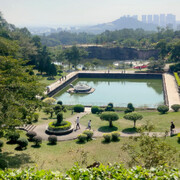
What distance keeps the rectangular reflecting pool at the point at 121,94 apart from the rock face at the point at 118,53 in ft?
117

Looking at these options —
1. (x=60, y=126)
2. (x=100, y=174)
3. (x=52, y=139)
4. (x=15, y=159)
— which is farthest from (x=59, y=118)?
(x=100, y=174)

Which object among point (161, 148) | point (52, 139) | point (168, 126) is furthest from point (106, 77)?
point (161, 148)

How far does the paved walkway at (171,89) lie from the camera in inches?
1303

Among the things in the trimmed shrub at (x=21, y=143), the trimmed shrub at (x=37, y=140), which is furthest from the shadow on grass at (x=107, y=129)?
the trimmed shrub at (x=21, y=143)

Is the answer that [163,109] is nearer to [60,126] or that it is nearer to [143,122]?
[143,122]

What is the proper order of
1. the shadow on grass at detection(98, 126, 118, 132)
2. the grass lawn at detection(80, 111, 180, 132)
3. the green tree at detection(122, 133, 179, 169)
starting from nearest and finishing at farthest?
the green tree at detection(122, 133, 179, 169), the grass lawn at detection(80, 111, 180, 132), the shadow on grass at detection(98, 126, 118, 132)

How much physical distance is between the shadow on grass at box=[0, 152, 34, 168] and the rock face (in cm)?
7326

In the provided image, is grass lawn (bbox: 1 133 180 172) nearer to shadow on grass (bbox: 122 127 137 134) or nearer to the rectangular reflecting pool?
shadow on grass (bbox: 122 127 137 134)

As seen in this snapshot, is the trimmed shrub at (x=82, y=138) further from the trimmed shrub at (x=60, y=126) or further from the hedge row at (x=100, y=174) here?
the hedge row at (x=100, y=174)

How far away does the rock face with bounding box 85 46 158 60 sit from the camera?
279ft

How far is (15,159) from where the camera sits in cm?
1505

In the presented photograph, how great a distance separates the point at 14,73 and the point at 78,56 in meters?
43.6

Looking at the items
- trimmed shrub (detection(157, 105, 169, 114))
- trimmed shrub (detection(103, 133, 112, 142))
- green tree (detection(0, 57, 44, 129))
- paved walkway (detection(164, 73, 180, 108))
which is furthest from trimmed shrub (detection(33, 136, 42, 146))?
paved walkway (detection(164, 73, 180, 108))

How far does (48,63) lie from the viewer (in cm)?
5034
